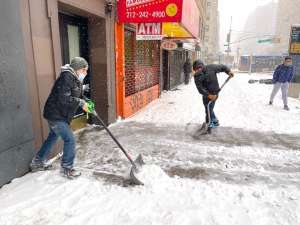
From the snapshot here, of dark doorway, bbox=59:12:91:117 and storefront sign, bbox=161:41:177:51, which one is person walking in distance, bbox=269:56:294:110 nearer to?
storefront sign, bbox=161:41:177:51

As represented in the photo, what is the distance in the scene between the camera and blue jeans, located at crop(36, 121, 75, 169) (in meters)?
3.88

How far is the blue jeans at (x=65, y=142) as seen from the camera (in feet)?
12.7

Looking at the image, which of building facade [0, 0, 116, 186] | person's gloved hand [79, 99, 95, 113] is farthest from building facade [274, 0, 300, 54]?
person's gloved hand [79, 99, 95, 113]

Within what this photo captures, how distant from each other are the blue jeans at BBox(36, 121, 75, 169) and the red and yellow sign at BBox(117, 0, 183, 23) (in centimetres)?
367

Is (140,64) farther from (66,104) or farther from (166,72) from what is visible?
(66,104)

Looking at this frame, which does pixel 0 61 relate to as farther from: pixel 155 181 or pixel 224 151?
pixel 224 151

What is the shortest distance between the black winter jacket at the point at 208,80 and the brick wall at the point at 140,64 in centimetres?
254

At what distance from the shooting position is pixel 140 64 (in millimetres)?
9562

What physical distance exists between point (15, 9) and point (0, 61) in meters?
0.75

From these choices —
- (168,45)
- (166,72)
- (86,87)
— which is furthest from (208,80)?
(166,72)

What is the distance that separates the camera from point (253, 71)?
3800 cm

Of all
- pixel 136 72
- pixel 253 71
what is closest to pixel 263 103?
pixel 136 72

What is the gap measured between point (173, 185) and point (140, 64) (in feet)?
20.6

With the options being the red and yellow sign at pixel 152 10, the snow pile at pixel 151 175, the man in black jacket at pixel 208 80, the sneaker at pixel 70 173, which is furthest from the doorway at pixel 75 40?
the snow pile at pixel 151 175
